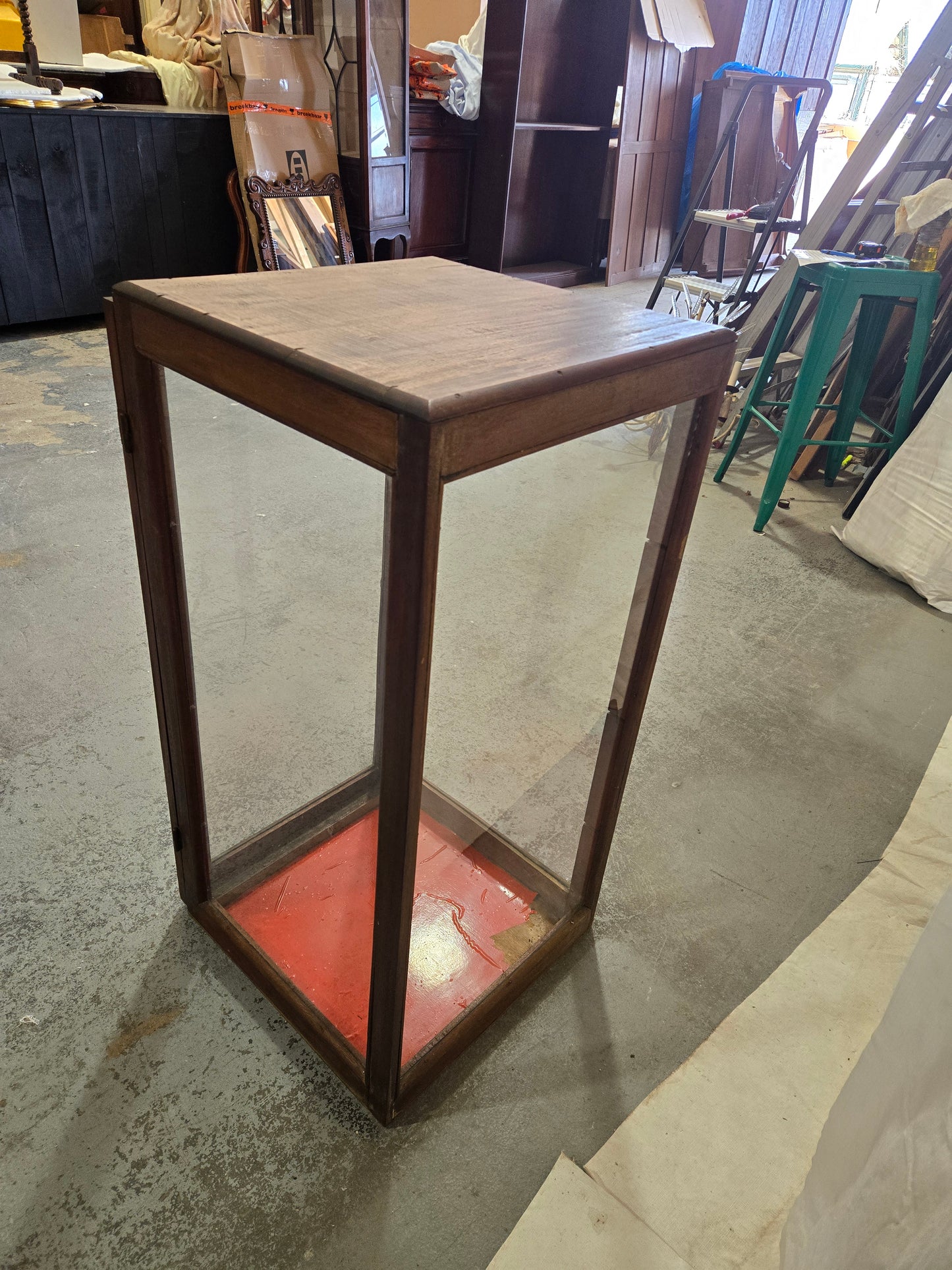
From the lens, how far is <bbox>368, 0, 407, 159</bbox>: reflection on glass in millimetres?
3902

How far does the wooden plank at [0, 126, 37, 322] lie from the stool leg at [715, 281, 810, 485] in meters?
3.16

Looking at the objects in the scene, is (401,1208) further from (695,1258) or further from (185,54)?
(185,54)

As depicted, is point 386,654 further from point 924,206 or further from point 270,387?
point 924,206

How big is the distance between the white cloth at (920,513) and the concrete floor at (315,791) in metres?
0.08

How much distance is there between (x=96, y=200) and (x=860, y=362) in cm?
339

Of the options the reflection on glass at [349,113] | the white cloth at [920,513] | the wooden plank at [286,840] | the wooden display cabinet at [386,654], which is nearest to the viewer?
the wooden display cabinet at [386,654]

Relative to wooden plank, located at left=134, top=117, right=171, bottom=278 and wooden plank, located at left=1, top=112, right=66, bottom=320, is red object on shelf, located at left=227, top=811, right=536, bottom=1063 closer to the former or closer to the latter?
wooden plank, located at left=1, top=112, right=66, bottom=320

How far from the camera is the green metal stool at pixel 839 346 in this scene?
2.49 metres

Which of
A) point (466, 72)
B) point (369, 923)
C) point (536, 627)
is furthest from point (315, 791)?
point (466, 72)

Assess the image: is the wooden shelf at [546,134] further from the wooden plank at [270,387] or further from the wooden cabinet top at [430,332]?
the wooden plank at [270,387]

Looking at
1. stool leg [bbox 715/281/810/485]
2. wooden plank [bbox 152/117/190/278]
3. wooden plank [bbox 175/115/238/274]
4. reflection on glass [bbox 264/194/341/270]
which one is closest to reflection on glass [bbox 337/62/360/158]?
reflection on glass [bbox 264/194/341/270]

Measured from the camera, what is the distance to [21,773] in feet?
5.11

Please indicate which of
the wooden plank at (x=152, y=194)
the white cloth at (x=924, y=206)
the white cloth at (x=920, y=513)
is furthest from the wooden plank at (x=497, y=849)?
the wooden plank at (x=152, y=194)

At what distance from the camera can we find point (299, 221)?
4.09m
